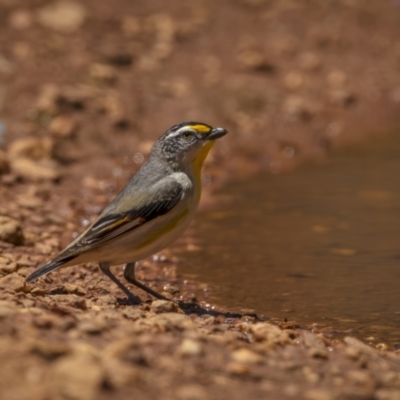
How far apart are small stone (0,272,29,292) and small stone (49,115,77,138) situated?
18.7ft

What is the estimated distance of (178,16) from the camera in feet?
54.3

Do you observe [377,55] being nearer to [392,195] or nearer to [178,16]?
[178,16]

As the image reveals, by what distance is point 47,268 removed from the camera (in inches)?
293

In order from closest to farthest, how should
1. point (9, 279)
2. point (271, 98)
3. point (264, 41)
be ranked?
point (9, 279), point (271, 98), point (264, 41)

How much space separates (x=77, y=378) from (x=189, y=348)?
966 millimetres

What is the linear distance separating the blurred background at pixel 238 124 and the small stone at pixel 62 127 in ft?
0.08

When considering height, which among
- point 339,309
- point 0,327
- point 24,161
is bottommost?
point 339,309

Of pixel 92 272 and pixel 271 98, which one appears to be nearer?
pixel 92 272

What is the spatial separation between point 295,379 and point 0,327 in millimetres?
1717

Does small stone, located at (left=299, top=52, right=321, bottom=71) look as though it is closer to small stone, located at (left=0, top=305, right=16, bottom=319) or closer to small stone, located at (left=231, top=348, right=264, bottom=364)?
small stone, located at (left=231, top=348, right=264, bottom=364)

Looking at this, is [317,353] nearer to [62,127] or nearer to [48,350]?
[48,350]

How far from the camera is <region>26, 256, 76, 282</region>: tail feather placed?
741 centimetres

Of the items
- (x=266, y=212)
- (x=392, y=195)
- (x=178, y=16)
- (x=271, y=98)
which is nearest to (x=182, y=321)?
(x=266, y=212)

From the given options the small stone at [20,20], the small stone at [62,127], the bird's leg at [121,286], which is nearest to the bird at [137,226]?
the bird's leg at [121,286]
